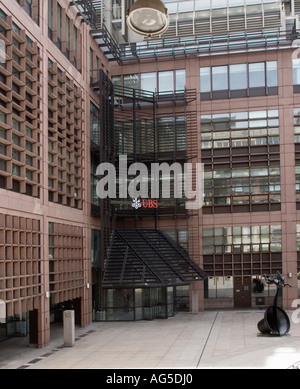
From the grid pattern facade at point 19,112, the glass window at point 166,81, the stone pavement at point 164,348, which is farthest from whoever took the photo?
the glass window at point 166,81

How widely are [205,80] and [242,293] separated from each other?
15470mm

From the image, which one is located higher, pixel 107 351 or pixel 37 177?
pixel 37 177

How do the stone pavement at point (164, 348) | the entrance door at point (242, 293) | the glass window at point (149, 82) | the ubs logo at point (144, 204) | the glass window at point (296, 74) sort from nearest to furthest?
1. the stone pavement at point (164, 348)
2. the ubs logo at point (144, 204)
3. the entrance door at point (242, 293)
4. the glass window at point (296, 74)
5. the glass window at point (149, 82)

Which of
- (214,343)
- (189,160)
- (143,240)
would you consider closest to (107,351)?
(214,343)

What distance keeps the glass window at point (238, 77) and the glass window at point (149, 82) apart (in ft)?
18.5

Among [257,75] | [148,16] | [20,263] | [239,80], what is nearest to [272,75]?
[257,75]

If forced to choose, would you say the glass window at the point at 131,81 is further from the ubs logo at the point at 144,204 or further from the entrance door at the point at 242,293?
the entrance door at the point at 242,293

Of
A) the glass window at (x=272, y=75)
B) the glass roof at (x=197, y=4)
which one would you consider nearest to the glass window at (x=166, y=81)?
the glass roof at (x=197, y=4)

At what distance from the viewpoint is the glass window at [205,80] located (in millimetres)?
35188

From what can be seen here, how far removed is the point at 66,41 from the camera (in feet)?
88.6

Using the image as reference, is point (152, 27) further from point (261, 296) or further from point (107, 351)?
point (261, 296)

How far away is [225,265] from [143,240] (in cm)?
618

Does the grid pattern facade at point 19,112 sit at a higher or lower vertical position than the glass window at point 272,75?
lower

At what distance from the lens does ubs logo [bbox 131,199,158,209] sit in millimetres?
33438
